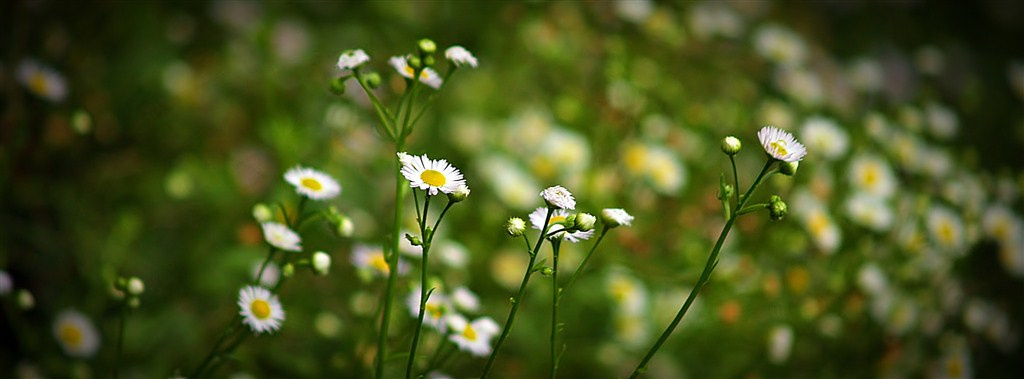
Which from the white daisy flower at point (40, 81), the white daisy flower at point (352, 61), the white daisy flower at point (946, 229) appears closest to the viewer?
the white daisy flower at point (352, 61)

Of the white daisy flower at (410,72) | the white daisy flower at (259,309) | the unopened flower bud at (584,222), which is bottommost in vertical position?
the white daisy flower at (259,309)

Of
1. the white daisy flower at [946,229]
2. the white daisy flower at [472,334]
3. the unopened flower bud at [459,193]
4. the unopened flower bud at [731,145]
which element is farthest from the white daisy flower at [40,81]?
the white daisy flower at [946,229]

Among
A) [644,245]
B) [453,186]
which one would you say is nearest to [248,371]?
[453,186]

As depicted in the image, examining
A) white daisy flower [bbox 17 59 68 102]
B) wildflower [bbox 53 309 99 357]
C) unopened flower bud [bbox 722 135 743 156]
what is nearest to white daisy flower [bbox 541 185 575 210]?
unopened flower bud [bbox 722 135 743 156]

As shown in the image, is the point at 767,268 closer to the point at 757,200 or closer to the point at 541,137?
the point at 757,200

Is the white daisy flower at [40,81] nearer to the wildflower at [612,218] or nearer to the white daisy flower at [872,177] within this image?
the wildflower at [612,218]

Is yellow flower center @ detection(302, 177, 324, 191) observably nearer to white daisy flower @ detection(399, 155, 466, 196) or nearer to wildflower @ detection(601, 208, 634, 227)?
white daisy flower @ detection(399, 155, 466, 196)
